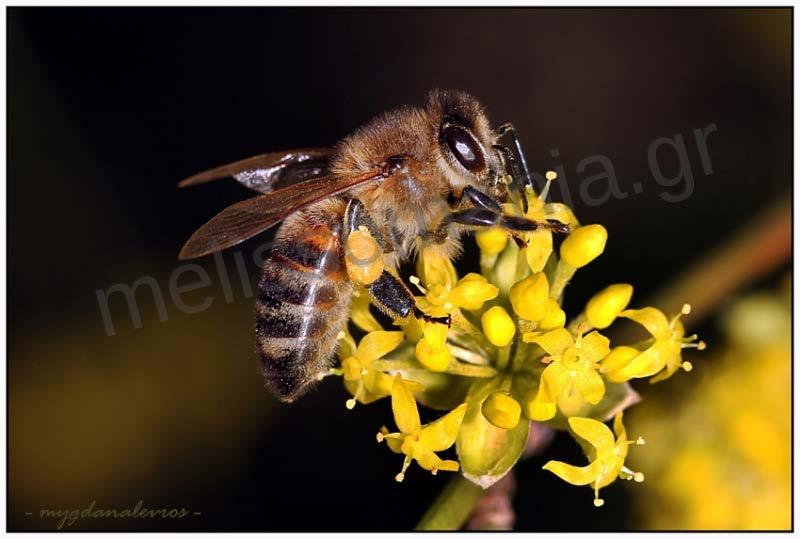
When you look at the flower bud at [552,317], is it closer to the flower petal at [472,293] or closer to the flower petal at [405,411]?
the flower petal at [472,293]

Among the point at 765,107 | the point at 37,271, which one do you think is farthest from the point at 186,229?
the point at 765,107

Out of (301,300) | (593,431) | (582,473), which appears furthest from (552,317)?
(301,300)

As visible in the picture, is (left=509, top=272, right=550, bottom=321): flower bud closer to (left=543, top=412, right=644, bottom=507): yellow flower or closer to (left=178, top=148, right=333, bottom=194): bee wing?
(left=543, top=412, right=644, bottom=507): yellow flower

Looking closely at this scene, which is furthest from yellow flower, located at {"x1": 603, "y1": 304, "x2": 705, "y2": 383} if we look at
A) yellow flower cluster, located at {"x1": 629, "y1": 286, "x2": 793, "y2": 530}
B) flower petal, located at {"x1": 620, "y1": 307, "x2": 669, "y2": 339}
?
yellow flower cluster, located at {"x1": 629, "y1": 286, "x2": 793, "y2": 530}

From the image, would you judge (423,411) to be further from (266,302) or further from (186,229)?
(186,229)

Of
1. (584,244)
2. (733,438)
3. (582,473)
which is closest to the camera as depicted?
(582,473)

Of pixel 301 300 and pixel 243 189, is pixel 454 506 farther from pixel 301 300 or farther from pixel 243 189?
pixel 243 189

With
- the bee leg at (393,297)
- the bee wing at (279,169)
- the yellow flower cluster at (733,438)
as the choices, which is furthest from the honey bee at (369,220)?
the yellow flower cluster at (733,438)

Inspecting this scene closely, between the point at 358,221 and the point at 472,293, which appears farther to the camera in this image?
the point at 358,221
